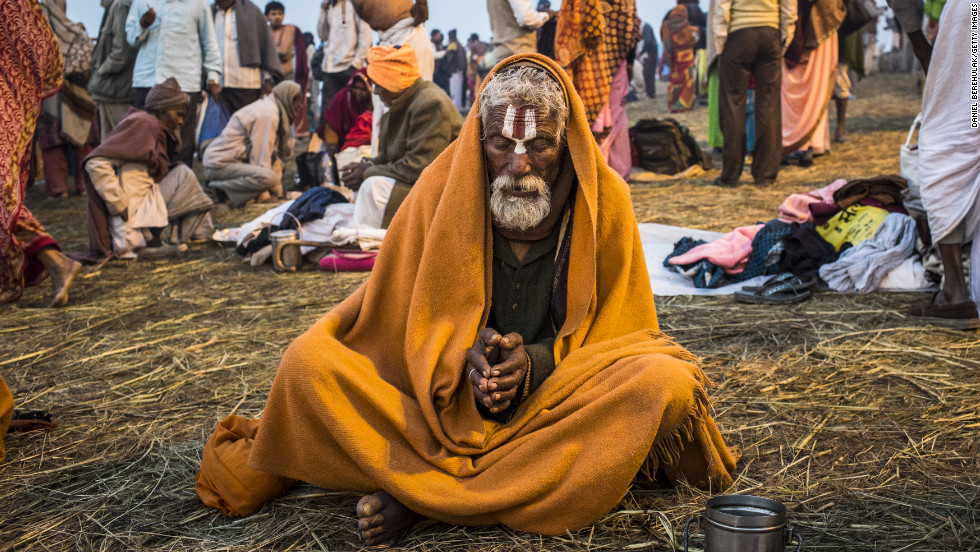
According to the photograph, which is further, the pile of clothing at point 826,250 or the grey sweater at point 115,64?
the grey sweater at point 115,64

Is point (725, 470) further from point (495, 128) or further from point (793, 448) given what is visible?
point (495, 128)

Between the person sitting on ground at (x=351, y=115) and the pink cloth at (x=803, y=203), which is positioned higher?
the person sitting on ground at (x=351, y=115)

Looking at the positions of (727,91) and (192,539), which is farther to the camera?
(727,91)

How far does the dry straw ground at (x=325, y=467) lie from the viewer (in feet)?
8.04

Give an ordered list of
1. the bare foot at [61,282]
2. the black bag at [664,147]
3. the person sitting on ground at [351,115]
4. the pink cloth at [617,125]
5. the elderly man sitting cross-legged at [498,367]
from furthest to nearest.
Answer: the black bag at [664,147], the pink cloth at [617,125], the person sitting on ground at [351,115], the bare foot at [61,282], the elderly man sitting cross-legged at [498,367]

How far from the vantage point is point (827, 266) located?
17.2ft

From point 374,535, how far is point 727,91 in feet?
24.3

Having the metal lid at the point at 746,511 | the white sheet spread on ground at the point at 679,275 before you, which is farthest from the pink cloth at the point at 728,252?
the metal lid at the point at 746,511

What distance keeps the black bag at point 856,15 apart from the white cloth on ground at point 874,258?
18.1ft

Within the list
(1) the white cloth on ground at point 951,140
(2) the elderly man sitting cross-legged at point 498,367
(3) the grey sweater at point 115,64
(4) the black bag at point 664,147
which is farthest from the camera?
(4) the black bag at point 664,147

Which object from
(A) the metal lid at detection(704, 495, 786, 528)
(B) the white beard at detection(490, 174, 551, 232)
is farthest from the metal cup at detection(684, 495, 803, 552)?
(B) the white beard at detection(490, 174, 551, 232)

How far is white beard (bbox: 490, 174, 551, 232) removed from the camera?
2.65 metres

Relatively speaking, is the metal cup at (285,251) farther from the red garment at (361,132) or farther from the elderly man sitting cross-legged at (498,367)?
the elderly man sitting cross-legged at (498,367)

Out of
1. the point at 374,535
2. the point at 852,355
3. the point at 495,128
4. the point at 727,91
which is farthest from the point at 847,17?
the point at 374,535
